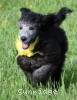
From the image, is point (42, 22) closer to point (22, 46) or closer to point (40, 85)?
point (22, 46)

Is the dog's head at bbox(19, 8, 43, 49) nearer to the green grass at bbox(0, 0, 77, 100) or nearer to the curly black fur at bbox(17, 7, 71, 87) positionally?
the curly black fur at bbox(17, 7, 71, 87)

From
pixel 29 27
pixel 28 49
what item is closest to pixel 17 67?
pixel 28 49

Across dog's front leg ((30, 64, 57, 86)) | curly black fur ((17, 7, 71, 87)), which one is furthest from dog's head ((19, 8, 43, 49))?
dog's front leg ((30, 64, 57, 86))

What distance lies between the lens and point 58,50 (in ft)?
19.0

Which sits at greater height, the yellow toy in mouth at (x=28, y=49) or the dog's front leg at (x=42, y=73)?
the yellow toy in mouth at (x=28, y=49)

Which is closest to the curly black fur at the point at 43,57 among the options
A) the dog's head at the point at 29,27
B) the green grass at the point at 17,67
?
the dog's head at the point at 29,27

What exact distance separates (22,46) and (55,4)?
17.0 ft

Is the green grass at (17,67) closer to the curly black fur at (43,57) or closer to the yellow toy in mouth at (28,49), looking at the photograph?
the curly black fur at (43,57)

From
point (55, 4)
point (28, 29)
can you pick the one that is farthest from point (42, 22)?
point (55, 4)

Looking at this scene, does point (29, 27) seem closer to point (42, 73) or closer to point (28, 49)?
point (28, 49)

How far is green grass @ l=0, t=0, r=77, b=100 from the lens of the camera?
17.8ft

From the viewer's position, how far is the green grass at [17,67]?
542cm

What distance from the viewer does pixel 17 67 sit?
→ 6555 mm

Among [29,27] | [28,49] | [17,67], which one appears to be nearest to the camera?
[29,27]
